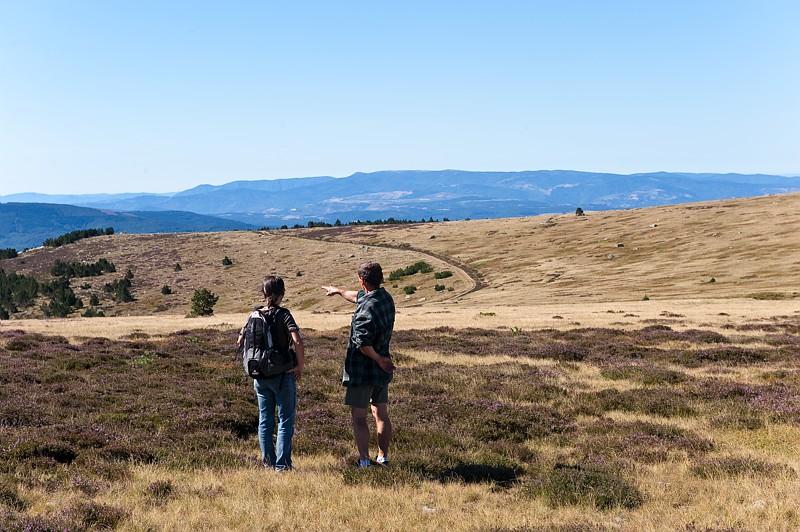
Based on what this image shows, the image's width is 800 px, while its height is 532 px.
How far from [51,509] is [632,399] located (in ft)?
40.7

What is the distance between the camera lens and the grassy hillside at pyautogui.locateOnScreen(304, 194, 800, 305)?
65688mm

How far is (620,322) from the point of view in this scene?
120 feet

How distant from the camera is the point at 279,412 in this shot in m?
10.3

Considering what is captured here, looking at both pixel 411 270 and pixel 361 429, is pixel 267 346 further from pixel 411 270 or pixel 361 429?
pixel 411 270

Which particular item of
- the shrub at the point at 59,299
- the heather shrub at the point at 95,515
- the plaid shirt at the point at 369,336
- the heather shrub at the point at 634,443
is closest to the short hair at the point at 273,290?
the plaid shirt at the point at 369,336

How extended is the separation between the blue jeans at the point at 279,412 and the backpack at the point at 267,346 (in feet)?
0.77

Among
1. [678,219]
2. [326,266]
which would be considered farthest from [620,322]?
[678,219]

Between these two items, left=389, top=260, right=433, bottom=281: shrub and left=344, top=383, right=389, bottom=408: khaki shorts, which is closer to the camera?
left=344, top=383, right=389, bottom=408: khaki shorts

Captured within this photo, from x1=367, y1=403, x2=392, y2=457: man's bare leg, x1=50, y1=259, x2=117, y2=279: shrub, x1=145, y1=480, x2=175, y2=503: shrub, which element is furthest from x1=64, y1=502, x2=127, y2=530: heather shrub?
x1=50, y1=259, x2=117, y2=279: shrub

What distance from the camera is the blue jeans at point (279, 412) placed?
10.2 meters

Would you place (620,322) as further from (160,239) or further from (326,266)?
(160,239)

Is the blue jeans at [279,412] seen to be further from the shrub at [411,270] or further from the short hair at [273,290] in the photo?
the shrub at [411,270]

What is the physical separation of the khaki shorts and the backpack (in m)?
1.04

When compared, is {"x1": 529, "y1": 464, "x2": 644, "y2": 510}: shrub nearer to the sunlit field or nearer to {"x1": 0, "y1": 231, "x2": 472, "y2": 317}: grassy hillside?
the sunlit field
